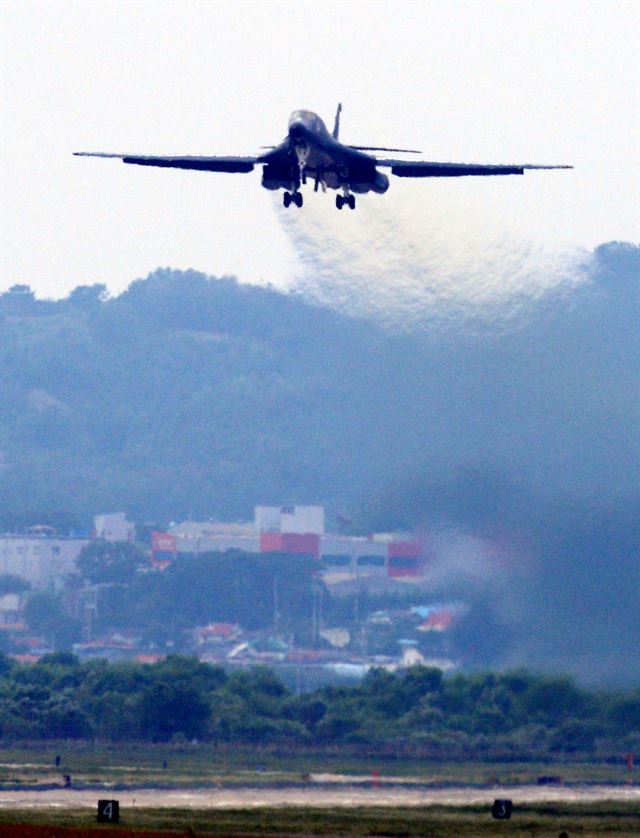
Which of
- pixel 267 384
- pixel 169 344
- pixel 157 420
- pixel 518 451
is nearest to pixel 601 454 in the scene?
pixel 518 451

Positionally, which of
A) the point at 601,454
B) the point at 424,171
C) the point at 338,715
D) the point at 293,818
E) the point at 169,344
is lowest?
the point at 293,818

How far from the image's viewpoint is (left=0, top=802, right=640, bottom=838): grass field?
5809cm

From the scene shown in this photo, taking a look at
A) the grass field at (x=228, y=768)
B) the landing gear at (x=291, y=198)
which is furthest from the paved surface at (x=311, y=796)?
the landing gear at (x=291, y=198)

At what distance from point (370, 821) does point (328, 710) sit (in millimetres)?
29739

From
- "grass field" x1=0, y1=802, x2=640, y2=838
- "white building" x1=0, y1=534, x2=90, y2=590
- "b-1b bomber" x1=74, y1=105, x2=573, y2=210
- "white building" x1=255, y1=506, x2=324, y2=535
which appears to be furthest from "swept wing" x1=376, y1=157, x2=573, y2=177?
"white building" x1=0, y1=534, x2=90, y2=590

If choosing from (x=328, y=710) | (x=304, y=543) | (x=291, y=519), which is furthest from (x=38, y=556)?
(x=328, y=710)

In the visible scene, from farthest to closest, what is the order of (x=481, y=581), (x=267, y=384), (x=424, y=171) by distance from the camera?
(x=267, y=384), (x=481, y=581), (x=424, y=171)

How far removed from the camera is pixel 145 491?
154 meters

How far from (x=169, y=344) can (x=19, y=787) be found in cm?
11645

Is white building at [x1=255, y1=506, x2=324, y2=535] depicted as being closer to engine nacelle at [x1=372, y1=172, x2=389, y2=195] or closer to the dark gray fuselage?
engine nacelle at [x1=372, y1=172, x2=389, y2=195]

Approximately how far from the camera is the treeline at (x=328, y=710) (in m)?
78.1

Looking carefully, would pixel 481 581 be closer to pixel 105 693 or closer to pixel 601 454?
pixel 601 454

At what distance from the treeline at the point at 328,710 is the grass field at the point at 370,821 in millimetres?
13686

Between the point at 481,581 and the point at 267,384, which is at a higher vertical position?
the point at 267,384
